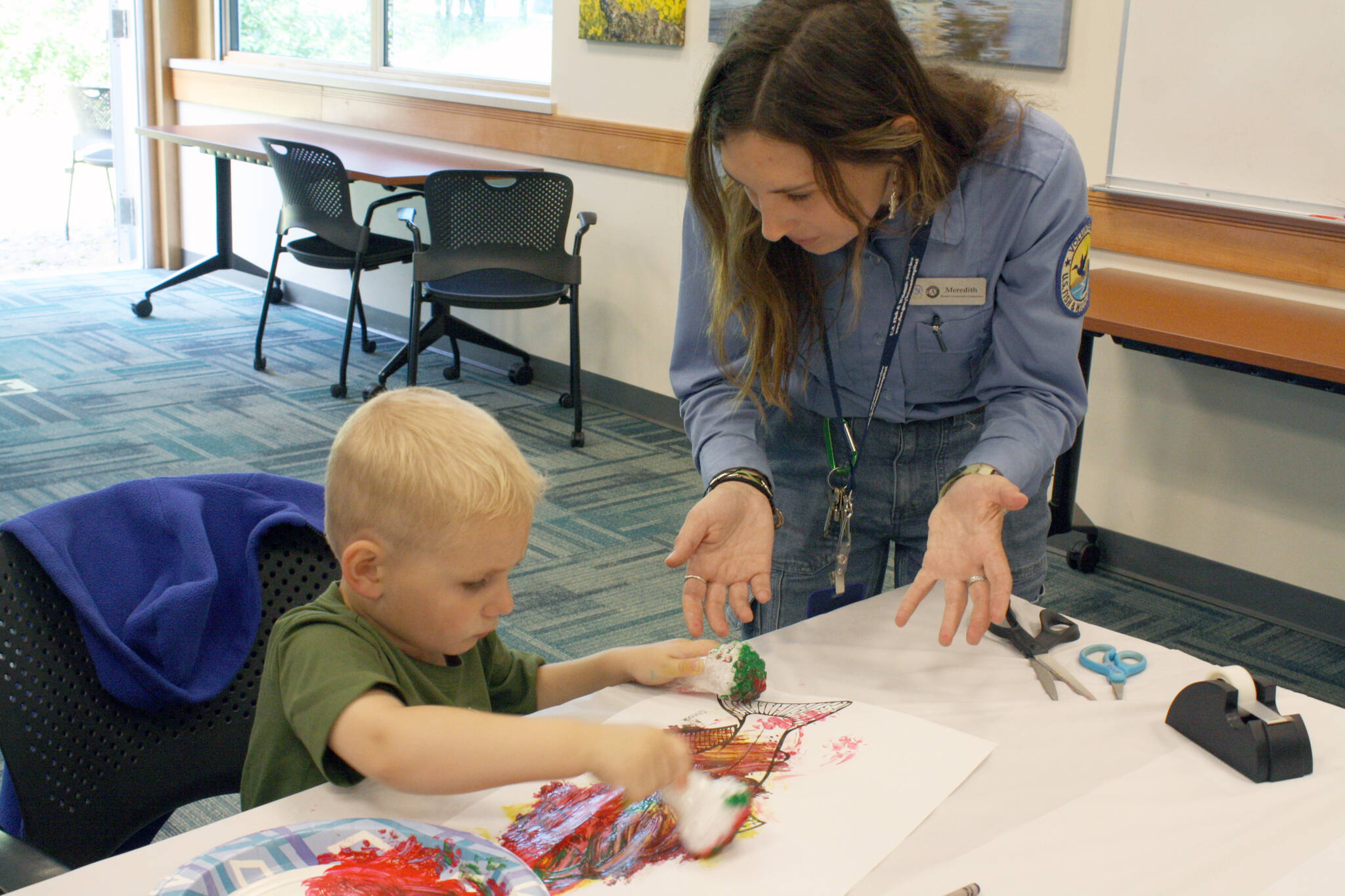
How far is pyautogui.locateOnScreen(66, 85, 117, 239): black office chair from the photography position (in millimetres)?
6539

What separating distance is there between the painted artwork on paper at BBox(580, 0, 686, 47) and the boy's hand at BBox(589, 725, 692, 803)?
11.3 feet

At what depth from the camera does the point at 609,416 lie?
4.41 m

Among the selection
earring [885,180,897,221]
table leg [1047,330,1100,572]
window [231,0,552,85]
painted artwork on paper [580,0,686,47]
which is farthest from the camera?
window [231,0,552,85]

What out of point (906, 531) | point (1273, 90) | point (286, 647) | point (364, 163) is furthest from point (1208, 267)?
point (364, 163)

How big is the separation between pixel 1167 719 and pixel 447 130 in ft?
14.3

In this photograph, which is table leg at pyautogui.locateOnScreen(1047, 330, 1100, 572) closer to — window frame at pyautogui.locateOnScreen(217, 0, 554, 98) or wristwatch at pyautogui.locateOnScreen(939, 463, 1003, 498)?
wristwatch at pyautogui.locateOnScreen(939, 463, 1003, 498)

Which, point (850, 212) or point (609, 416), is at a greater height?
point (850, 212)

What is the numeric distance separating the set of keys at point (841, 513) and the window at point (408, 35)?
12.0ft

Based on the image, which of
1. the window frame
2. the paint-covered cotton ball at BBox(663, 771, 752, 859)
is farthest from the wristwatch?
the window frame

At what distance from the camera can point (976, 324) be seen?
51.5 inches

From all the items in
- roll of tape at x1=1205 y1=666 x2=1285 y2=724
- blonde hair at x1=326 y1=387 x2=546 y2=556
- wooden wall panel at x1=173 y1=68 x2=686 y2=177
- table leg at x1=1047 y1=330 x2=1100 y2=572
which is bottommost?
table leg at x1=1047 y1=330 x2=1100 y2=572

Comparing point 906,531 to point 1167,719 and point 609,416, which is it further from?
point 609,416

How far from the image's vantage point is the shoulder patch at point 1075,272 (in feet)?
4.16

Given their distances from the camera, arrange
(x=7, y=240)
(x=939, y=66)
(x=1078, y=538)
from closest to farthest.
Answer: (x=939, y=66) → (x=1078, y=538) → (x=7, y=240)
